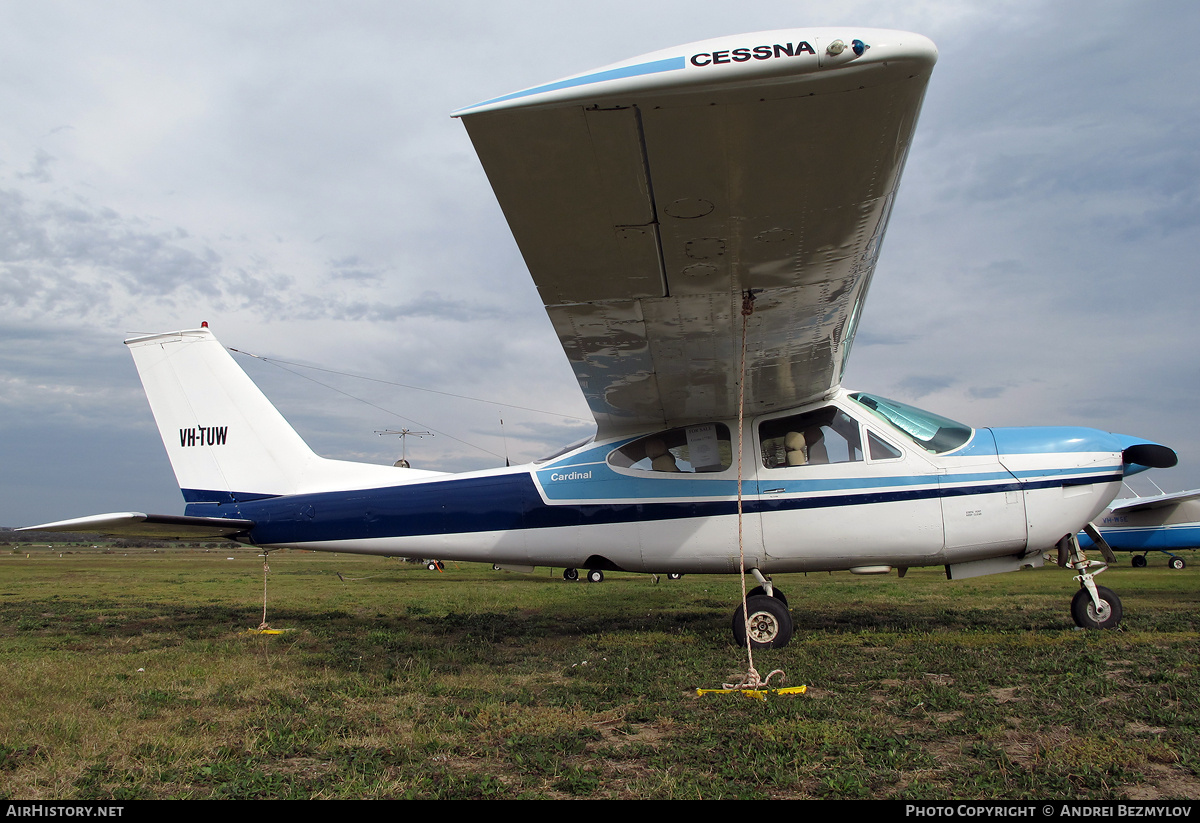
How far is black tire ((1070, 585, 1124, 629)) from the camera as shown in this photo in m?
6.38

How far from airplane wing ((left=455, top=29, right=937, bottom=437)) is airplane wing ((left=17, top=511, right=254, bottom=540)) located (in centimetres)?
476

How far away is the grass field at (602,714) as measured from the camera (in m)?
2.81

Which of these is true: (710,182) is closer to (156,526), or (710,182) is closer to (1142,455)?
(1142,455)

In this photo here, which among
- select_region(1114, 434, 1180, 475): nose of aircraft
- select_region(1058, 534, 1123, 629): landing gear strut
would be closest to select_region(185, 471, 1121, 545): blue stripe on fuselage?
select_region(1058, 534, 1123, 629): landing gear strut

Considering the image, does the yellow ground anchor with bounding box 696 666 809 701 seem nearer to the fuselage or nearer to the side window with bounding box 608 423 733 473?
the fuselage

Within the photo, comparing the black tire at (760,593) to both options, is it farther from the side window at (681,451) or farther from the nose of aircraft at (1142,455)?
the nose of aircraft at (1142,455)

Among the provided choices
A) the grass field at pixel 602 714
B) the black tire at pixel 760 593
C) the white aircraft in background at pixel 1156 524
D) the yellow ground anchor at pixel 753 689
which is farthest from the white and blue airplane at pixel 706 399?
the white aircraft in background at pixel 1156 524

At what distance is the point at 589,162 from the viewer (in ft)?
10.1

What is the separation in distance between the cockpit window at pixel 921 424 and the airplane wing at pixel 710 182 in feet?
4.87

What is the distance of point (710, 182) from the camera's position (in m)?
3.30

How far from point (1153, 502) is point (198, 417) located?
30.9m

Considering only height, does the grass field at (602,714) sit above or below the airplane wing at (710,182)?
below

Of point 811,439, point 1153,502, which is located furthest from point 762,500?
point 1153,502
